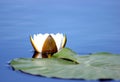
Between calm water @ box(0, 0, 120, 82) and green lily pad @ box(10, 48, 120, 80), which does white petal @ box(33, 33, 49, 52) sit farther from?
green lily pad @ box(10, 48, 120, 80)

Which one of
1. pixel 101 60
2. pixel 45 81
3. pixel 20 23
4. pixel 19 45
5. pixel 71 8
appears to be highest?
pixel 71 8

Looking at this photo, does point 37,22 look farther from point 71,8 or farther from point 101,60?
point 101,60

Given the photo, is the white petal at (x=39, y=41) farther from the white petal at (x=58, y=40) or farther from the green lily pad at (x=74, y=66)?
the green lily pad at (x=74, y=66)

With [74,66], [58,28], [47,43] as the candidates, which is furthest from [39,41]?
[58,28]

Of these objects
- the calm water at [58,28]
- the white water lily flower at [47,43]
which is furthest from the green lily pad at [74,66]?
the white water lily flower at [47,43]

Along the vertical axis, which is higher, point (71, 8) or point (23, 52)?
point (71, 8)

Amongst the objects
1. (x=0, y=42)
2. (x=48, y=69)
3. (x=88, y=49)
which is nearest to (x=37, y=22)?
(x=0, y=42)
